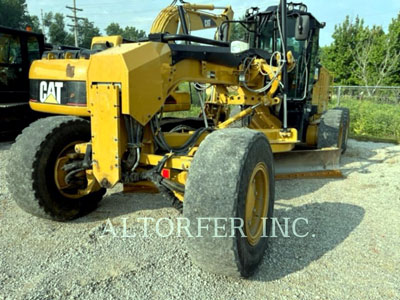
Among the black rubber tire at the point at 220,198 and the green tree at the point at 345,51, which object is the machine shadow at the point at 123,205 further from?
the green tree at the point at 345,51

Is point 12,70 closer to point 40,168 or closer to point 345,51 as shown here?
point 40,168

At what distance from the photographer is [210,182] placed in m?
2.78

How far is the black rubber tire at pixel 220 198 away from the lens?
2.76 m

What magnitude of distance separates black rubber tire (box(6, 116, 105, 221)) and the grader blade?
11.1 ft

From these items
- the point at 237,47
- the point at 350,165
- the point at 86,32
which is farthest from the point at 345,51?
the point at 86,32

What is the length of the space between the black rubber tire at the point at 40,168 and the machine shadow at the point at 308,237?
2.27 m

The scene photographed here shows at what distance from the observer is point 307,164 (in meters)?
6.29

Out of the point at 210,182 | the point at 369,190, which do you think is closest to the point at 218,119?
the point at 369,190

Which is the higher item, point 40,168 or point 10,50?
point 10,50

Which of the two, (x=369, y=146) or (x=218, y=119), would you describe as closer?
(x=218, y=119)

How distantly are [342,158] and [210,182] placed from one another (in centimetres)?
626

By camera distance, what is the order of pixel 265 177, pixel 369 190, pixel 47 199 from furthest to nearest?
pixel 369 190 < pixel 47 199 < pixel 265 177

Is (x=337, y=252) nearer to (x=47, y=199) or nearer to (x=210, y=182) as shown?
(x=210, y=182)

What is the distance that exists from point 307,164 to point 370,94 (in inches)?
514
